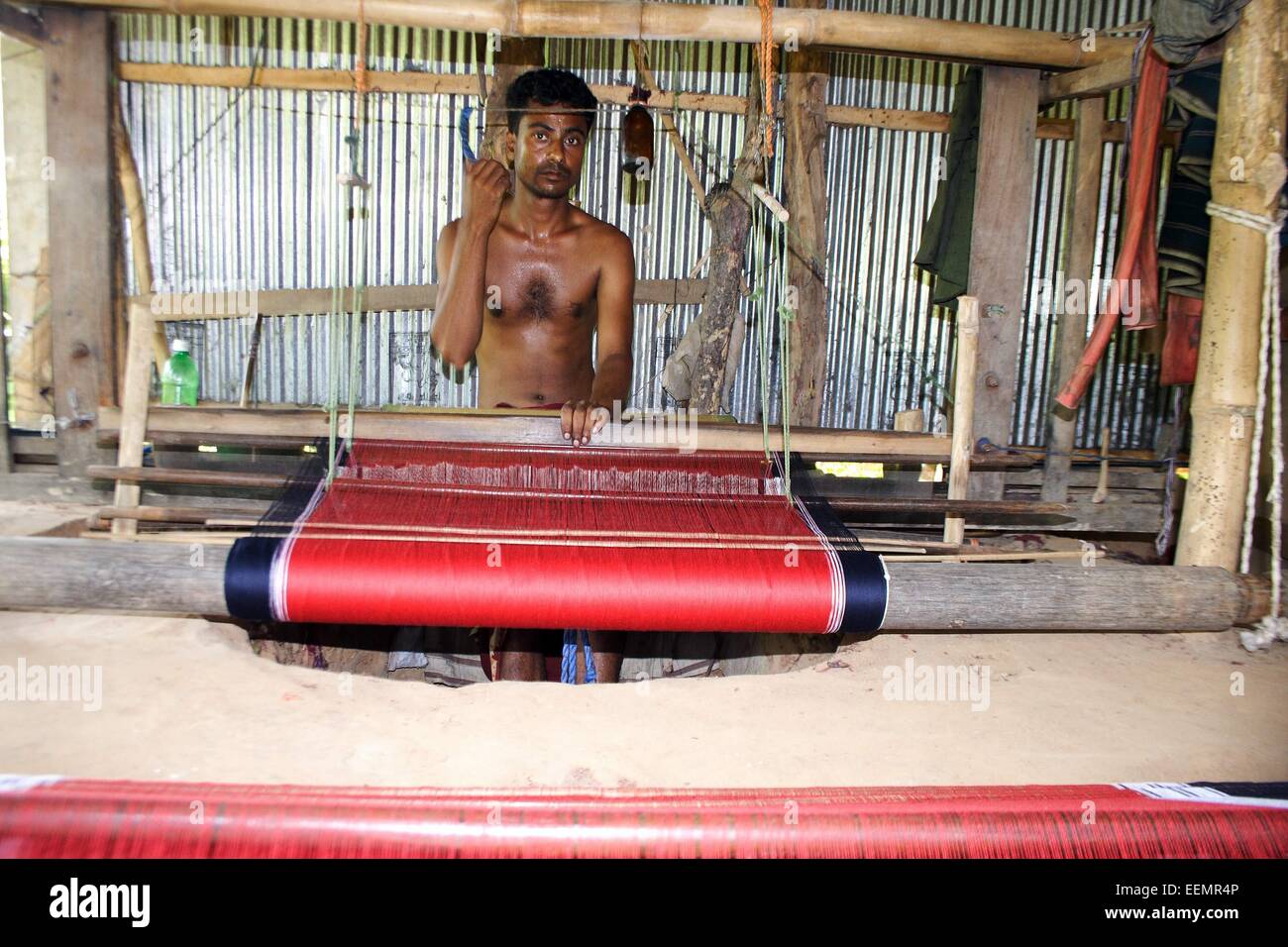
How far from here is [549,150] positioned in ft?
13.2

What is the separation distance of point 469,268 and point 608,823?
3.06 meters

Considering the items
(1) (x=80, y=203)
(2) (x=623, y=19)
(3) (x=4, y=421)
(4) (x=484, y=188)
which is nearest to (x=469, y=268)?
(4) (x=484, y=188)

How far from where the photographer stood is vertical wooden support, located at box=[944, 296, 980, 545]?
2.98m

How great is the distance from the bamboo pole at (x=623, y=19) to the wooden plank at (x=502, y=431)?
4.78ft

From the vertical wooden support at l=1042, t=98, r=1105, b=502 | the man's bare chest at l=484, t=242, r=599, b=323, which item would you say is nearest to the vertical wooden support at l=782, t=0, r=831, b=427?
the vertical wooden support at l=1042, t=98, r=1105, b=502

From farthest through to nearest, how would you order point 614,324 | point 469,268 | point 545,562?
point 614,324
point 469,268
point 545,562

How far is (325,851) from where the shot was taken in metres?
1.36

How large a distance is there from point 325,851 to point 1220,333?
10.4 ft

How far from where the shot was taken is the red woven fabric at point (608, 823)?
135cm

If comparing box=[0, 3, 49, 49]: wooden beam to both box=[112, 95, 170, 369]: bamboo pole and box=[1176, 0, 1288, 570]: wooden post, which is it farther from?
box=[1176, 0, 1288, 570]: wooden post

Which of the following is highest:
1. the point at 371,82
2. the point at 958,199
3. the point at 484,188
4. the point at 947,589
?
the point at 371,82

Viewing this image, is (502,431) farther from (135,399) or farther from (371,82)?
(371,82)

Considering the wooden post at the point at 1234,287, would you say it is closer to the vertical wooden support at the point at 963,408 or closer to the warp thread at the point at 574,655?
the vertical wooden support at the point at 963,408

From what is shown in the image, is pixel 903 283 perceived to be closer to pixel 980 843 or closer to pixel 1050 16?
pixel 1050 16
